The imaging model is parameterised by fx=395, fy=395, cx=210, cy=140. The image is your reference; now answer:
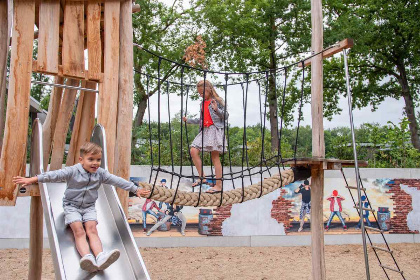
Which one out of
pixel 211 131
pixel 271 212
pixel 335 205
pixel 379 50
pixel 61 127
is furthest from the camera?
pixel 379 50

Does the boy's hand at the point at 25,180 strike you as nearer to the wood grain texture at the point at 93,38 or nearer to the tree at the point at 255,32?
the wood grain texture at the point at 93,38

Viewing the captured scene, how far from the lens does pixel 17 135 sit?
2.85 m

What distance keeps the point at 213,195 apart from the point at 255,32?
13331 millimetres

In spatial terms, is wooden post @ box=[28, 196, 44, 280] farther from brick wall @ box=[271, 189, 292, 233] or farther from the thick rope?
brick wall @ box=[271, 189, 292, 233]

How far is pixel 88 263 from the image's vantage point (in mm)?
2422

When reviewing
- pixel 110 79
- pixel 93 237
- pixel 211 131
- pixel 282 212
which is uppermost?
pixel 110 79

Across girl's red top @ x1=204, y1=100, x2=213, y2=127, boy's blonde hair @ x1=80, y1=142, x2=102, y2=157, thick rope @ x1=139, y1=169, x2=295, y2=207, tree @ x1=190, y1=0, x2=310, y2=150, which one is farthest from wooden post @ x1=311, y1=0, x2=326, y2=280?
tree @ x1=190, y1=0, x2=310, y2=150

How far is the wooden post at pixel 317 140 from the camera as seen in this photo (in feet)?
14.4

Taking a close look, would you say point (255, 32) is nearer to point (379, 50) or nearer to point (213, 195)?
point (379, 50)

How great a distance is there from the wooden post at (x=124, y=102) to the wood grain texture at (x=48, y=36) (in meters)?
0.52

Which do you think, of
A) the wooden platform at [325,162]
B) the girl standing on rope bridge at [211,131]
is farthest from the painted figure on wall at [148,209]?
the wooden platform at [325,162]

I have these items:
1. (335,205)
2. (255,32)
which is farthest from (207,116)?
(255,32)

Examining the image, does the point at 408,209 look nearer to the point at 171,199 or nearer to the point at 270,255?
the point at 270,255

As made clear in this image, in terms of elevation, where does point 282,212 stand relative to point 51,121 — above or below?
below
